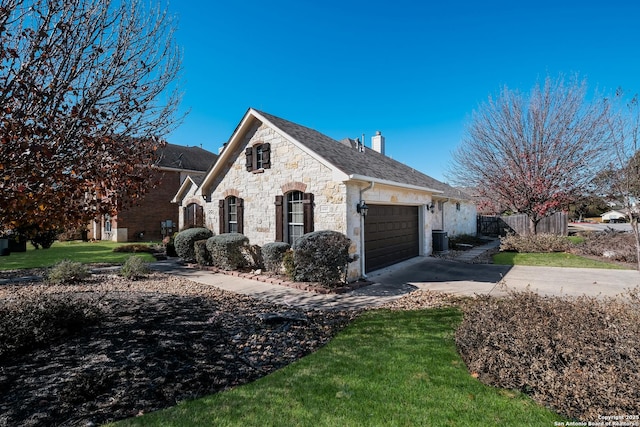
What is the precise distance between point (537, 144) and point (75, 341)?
21.1m

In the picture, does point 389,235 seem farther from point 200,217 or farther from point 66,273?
point 66,273

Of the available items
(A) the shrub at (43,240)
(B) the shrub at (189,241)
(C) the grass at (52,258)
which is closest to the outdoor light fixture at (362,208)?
(B) the shrub at (189,241)

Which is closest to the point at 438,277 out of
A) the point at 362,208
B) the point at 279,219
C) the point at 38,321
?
the point at 362,208

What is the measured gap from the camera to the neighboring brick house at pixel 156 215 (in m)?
21.6

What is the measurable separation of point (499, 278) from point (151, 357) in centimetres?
953

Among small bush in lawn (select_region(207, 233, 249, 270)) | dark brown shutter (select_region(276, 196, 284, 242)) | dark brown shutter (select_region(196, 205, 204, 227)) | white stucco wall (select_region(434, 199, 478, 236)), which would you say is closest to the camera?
dark brown shutter (select_region(276, 196, 284, 242))

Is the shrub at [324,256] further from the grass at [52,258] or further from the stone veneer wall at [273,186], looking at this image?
the grass at [52,258]

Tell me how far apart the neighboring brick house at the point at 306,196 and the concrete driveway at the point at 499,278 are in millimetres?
1048

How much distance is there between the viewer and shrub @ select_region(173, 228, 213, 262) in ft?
41.3

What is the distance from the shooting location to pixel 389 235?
37.3ft

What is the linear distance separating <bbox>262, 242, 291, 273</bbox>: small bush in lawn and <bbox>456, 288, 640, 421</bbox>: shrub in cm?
636

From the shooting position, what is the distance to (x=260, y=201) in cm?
1130

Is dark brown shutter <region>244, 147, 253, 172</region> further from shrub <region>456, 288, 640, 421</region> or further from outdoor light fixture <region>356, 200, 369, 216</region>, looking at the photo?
shrub <region>456, 288, 640, 421</region>

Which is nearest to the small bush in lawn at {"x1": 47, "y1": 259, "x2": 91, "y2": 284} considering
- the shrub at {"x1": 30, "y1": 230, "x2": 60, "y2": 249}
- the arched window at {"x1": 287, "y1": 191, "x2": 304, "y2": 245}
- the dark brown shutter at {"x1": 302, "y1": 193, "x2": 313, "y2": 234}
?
the arched window at {"x1": 287, "y1": 191, "x2": 304, "y2": 245}
